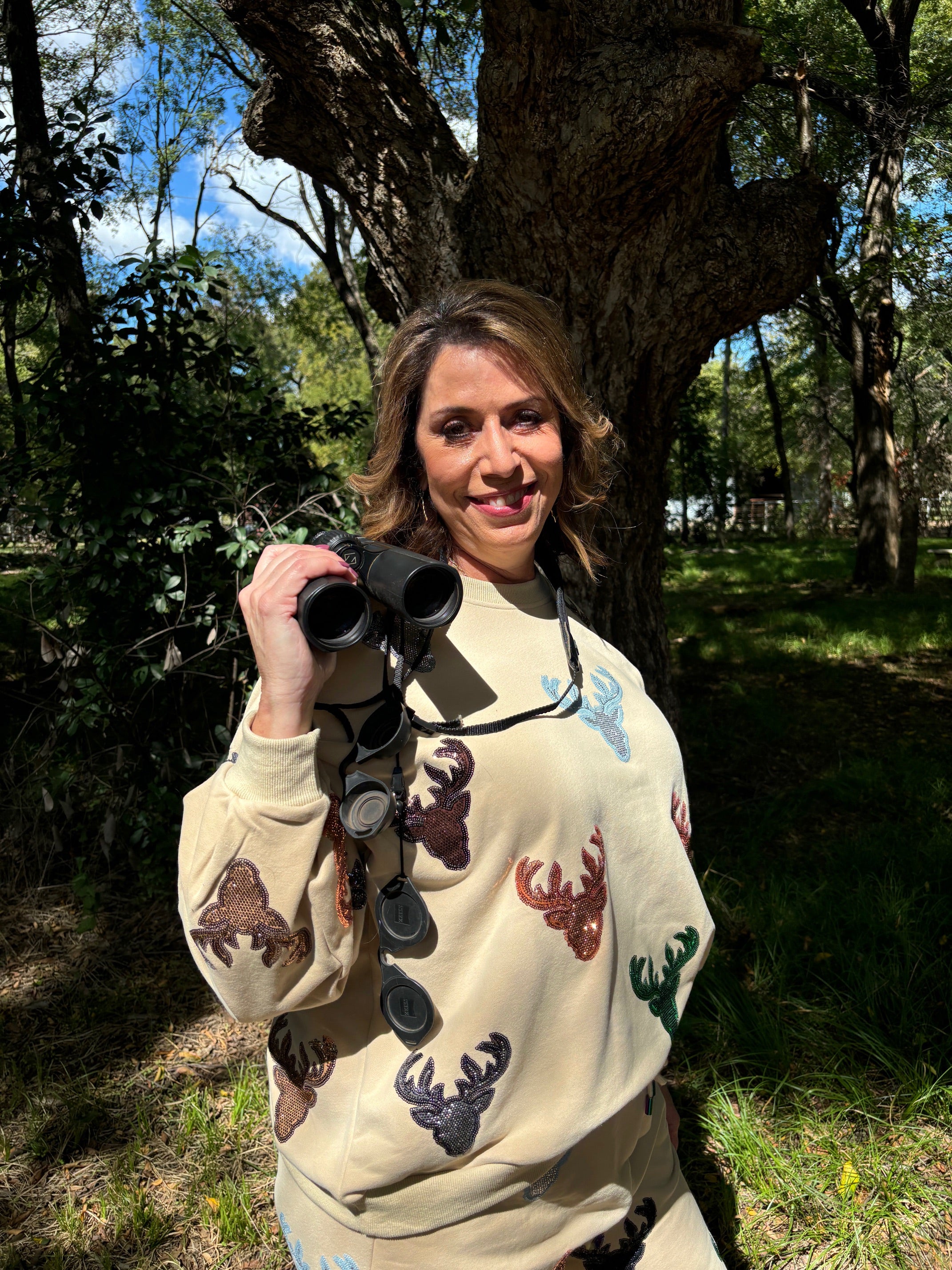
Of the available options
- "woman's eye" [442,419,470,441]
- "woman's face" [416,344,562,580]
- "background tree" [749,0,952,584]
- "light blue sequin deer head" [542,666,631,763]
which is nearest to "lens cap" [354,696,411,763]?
"light blue sequin deer head" [542,666,631,763]

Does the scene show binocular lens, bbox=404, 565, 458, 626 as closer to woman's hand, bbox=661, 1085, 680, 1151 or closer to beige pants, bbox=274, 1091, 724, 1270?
beige pants, bbox=274, 1091, 724, 1270

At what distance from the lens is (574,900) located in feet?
4.44

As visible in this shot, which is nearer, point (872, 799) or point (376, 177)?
point (376, 177)

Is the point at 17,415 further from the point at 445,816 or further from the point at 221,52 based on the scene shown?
the point at 221,52

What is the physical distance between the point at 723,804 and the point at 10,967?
3.46 metres

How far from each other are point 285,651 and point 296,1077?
0.72m

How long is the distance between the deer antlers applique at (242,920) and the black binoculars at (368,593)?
1.04 feet

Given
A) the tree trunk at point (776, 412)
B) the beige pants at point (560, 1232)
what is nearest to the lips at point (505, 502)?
the beige pants at point (560, 1232)

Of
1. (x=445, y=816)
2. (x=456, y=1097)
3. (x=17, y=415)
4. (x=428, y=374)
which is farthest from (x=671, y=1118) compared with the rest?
(x=17, y=415)

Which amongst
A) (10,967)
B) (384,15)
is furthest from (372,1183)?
(384,15)

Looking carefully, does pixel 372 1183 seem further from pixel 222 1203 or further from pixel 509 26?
pixel 509 26

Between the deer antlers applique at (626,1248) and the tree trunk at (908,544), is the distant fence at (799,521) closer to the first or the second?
the tree trunk at (908,544)

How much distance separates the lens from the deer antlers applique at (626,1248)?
4.88ft

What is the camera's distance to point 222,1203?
250 centimetres
